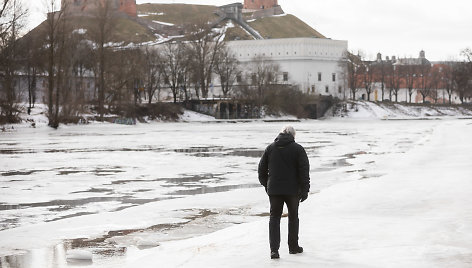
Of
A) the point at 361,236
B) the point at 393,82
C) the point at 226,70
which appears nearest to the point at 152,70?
the point at 226,70

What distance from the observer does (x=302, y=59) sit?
505 ft

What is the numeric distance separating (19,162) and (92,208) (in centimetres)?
1481

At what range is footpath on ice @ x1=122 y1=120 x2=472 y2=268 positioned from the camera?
10477mm

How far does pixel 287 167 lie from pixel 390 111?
13118 centimetres

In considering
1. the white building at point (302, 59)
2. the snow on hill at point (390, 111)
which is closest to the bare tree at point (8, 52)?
the snow on hill at point (390, 111)

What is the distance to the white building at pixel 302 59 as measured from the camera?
503 ft

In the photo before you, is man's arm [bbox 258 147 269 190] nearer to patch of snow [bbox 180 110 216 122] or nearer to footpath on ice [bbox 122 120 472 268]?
footpath on ice [bbox 122 120 472 268]

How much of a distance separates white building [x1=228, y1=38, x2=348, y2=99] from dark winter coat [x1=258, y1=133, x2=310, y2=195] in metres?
140

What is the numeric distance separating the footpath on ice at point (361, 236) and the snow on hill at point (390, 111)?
112 metres

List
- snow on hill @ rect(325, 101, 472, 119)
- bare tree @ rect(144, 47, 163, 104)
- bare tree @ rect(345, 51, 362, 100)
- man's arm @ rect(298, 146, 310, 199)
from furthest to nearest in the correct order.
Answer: bare tree @ rect(345, 51, 362, 100)
snow on hill @ rect(325, 101, 472, 119)
bare tree @ rect(144, 47, 163, 104)
man's arm @ rect(298, 146, 310, 199)

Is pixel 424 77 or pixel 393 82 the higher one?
pixel 424 77

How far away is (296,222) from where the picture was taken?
10.7m

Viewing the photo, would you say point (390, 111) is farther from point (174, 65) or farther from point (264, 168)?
point (264, 168)

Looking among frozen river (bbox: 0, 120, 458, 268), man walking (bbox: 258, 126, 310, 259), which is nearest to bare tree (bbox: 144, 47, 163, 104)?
frozen river (bbox: 0, 120, 458, 268)
